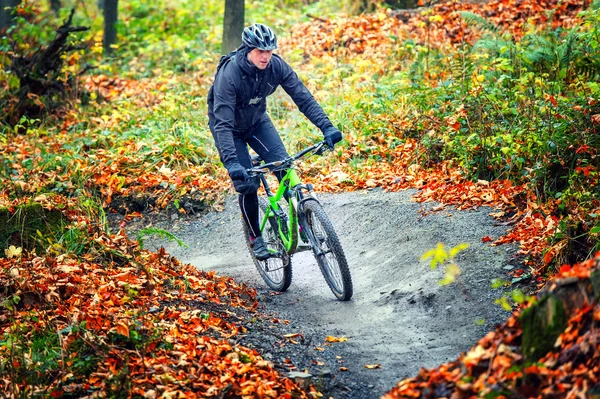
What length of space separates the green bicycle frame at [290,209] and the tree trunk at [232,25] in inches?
349

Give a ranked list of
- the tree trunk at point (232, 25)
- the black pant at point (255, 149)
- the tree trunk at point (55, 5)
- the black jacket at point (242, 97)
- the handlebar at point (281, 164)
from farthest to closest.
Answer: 1. the tree trunk at point (55, 5)
2. the tree trunk at point (232, 25)
3. the black pant at point (255, 149)
4. the black jacket at point (242, 97)
5. the handlebar at point (281, 164)

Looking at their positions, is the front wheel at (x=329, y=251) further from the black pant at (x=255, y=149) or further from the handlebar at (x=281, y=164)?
the black pant at (x=255, y=149)

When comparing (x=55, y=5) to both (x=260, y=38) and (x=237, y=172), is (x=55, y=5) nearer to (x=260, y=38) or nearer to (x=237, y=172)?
(x=260, y=38)

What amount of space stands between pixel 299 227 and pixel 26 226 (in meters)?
2.83

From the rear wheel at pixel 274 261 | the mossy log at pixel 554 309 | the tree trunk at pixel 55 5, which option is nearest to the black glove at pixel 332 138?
the rear wheel at pixel 274 261

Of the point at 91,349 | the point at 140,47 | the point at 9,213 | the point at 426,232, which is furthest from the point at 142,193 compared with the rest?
the point at 140,47

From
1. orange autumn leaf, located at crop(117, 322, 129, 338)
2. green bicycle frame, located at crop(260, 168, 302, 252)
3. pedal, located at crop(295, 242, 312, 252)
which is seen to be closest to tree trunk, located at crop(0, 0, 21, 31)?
green bicycle frame, located at crop(260, 168, 302, 252)

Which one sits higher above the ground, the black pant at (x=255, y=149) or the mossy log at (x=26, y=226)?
the black pant at (x=255, y=149)

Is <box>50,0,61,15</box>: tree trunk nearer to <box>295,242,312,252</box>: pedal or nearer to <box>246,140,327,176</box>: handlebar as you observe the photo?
<box>246,140,327,176</box>: handlebar

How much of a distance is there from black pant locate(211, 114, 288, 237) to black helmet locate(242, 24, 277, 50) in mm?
975

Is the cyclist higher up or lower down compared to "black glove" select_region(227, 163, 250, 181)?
higher up

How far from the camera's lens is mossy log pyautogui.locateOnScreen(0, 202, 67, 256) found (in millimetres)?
6898

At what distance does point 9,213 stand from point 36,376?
9.31 feet

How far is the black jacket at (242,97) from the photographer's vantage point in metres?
6.59
